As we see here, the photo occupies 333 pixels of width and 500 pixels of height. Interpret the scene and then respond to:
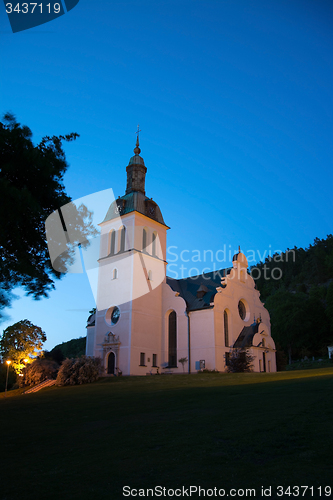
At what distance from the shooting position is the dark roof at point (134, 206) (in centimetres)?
4263

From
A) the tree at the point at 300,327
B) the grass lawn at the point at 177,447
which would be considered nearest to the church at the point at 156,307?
the grass lawn at the point at 177,447

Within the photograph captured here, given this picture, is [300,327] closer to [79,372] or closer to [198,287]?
[198,287]

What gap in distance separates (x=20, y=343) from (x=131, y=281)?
15.4 meters

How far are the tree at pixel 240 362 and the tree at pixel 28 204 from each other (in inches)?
917

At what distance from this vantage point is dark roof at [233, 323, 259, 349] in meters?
38.5

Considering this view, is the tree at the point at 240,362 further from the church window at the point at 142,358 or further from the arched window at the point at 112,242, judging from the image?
the arched window at the point at 112,242

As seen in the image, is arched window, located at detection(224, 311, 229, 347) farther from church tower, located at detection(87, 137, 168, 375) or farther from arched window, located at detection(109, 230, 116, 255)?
arched window, located at detection(109, 230, 116, 255)

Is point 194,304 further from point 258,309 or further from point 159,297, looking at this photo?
point 258,309

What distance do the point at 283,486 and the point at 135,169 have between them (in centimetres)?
4147

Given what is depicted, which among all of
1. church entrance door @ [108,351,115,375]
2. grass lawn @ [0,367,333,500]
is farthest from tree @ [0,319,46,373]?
grass lawn @ [0,367,333,500]

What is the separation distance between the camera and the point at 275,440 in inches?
345

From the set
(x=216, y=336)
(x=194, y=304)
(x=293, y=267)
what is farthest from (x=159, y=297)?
(x=293, y=267)

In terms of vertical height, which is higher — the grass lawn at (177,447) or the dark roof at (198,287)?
the dark roof at (198,287)

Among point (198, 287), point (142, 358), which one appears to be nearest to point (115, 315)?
point (142, 358)
